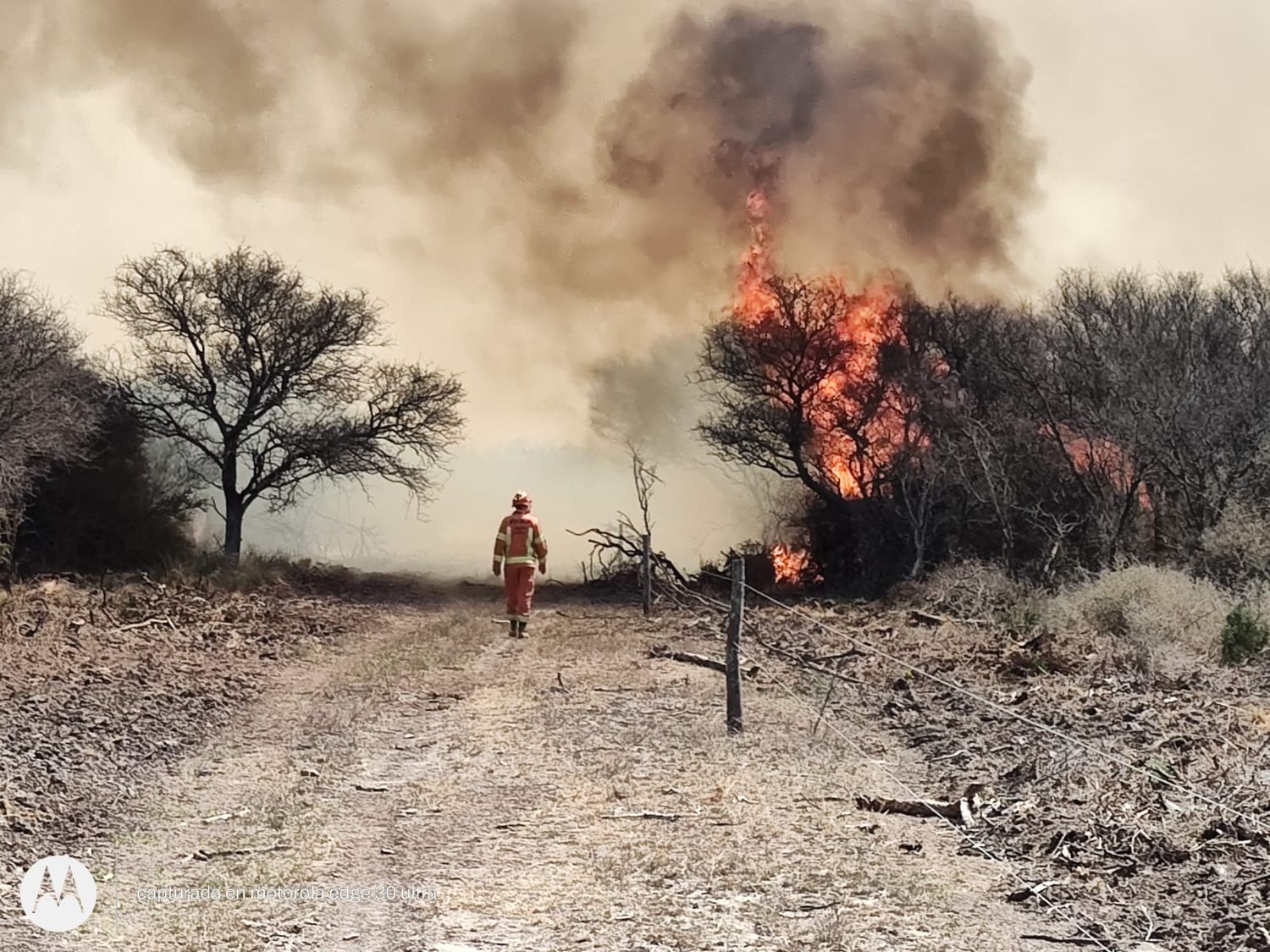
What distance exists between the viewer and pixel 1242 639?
14406mm

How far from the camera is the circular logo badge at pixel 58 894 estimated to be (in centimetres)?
551

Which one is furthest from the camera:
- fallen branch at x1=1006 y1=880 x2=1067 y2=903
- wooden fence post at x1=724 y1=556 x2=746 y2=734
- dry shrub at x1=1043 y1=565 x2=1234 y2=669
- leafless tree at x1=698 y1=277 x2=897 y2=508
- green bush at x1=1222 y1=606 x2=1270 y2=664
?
leafless tree at x1=698 y1=277 x2=897 y2=508

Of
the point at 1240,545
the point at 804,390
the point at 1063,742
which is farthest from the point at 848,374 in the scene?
the point at 1063,742

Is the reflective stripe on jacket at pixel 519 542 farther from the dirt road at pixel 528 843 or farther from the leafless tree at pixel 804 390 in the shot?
the leafless tree at pixel 804 390

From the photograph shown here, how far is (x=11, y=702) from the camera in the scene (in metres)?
9.88

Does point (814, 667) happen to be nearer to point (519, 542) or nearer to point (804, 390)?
point (519, 542)

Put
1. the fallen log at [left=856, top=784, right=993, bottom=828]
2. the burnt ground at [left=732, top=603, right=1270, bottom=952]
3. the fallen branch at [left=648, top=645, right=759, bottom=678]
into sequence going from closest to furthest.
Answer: the burnt ground at [left=732, top=603, right=1270, bottom=952], the fallen log at [left=856, top=784, right=993, bottom=828], the fallen branch at [left=648, top=645, right=759, bottom=678]

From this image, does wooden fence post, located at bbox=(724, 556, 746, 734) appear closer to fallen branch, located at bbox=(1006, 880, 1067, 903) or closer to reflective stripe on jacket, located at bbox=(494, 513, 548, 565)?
fallen branch, located at bbox=(1006, 880, 1067, 903)

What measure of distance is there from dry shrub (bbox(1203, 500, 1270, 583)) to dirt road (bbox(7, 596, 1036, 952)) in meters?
12.3

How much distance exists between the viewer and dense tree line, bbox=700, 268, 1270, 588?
2253 centimetres

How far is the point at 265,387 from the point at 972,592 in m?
19.7

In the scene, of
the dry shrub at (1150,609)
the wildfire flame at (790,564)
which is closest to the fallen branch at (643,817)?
the dry shrub at (1150,609)

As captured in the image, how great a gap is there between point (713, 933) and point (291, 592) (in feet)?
67.6

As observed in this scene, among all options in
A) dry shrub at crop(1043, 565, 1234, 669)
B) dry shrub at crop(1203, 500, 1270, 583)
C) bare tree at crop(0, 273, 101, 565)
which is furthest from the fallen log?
bare tree at crop(0, 273, 101, 565)
